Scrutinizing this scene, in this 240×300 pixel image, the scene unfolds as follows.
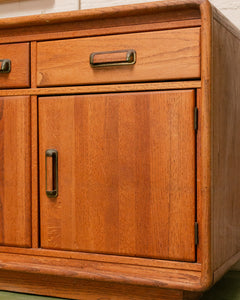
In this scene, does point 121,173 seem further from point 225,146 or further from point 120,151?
point 225,146

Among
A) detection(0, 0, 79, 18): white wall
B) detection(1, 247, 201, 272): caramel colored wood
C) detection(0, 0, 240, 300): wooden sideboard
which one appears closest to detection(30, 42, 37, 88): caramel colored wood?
detection(0, 0, 240, 300): wooden sideboard

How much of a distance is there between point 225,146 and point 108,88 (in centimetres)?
35

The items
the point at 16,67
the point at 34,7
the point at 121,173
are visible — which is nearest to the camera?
the point at 121,173

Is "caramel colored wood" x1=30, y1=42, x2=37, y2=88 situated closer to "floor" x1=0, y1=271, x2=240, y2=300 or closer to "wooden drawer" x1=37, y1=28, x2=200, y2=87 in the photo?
"wooden drawer" x1=37, y1=28, x2=200, y2=87

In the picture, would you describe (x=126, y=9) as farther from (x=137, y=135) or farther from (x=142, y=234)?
(x=142, y=234)

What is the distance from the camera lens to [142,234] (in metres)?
1.18

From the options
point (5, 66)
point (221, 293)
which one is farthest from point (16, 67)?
point (221, 293)

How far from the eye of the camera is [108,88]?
1207 millimetres

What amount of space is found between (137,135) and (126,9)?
0.32 meters

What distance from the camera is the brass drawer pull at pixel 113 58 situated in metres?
1.17

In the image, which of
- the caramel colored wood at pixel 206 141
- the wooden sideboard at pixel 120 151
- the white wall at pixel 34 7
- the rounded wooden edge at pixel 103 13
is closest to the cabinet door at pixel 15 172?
the wooden sideboard at pixel 120 151

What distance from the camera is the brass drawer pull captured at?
3.83 ft

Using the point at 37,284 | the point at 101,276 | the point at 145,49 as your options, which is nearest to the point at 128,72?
the point at 145,49

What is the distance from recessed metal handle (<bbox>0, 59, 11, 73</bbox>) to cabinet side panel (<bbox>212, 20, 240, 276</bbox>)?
22.7 inches
